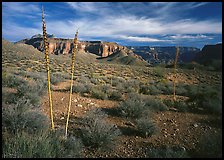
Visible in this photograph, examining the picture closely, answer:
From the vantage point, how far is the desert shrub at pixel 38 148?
3.66 m

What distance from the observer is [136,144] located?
16.8 ft

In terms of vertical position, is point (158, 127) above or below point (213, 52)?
below

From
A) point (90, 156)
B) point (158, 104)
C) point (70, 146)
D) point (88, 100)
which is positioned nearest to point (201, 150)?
point (90, 156)

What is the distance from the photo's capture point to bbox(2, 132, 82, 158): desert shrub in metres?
3.66

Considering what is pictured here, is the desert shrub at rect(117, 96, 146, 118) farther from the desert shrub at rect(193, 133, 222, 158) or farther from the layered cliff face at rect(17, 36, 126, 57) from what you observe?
the layered cliff face at rect(17, 36, 126, 57)

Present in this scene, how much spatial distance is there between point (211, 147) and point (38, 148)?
323 cm

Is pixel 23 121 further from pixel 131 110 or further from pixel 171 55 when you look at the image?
pixel 171 55

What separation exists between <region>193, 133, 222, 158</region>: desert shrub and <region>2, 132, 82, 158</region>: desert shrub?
256 cm

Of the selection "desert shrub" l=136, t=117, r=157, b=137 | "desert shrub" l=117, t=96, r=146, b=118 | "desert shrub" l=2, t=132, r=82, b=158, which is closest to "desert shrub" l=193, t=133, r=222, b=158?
"desert shrub" l=136, t=117, r=157, b=137

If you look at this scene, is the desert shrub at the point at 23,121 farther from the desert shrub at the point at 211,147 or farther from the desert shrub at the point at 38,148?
the desert shrub at the point at 211,147

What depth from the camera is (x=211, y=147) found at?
12.7 feet

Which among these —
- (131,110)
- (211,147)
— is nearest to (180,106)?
(131,110)

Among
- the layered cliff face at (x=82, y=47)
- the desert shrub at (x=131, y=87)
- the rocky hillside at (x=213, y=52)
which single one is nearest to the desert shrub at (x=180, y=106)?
the rocky hillside at (x=213, y=52)

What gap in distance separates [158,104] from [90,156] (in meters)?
4.41
